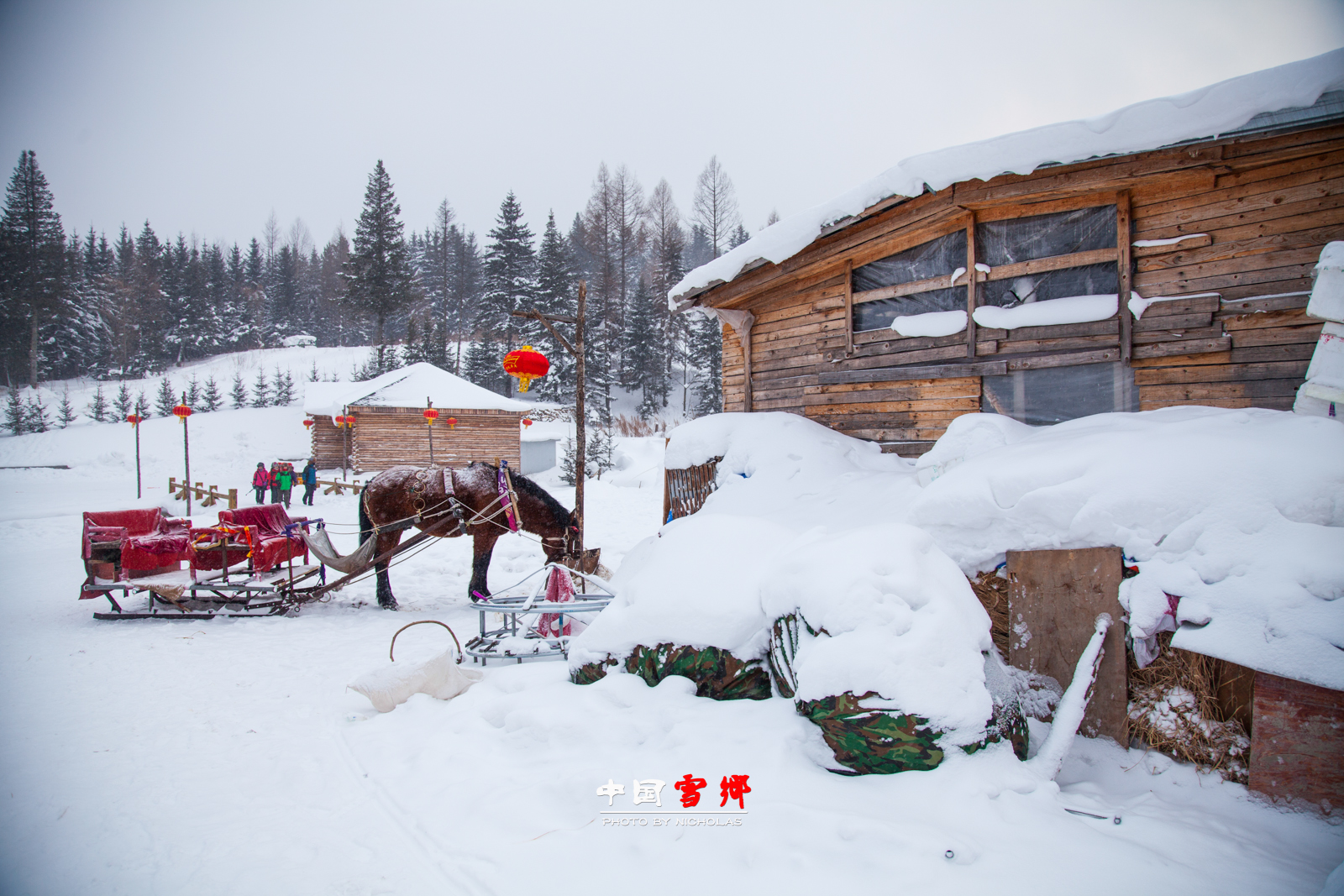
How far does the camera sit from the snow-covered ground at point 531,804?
240 centimetres

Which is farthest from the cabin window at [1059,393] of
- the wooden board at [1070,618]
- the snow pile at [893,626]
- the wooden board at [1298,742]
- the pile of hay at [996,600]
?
the wooden board at [1298,742]

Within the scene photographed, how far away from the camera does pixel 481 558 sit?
7852 millimetres

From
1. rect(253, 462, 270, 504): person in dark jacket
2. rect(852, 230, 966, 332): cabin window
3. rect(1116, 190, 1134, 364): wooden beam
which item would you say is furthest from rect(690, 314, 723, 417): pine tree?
rect(1116, 190, 1134, 364): wooden beam

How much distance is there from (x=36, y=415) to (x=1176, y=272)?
45.2 m

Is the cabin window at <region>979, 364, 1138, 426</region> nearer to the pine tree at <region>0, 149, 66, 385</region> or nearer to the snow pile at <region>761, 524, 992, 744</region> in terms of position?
the snow pile at <region>761, 524, 992, 744</region>

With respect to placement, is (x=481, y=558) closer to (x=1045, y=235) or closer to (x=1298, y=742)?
(x=1298, y=742)

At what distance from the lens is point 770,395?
9312 millimetres

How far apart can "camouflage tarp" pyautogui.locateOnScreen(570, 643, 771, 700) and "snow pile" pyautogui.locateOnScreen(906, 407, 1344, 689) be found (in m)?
1.67

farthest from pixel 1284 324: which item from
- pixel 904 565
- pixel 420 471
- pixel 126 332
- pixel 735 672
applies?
pixel 126 332

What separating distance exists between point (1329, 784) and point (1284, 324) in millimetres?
4563

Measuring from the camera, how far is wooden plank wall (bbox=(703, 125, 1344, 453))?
5.12m

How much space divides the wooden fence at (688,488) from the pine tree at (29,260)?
796 cm

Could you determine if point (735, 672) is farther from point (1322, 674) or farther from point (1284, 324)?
point (1284, 324)

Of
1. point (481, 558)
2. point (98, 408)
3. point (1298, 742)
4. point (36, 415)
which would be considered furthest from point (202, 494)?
point (1298, 742)
